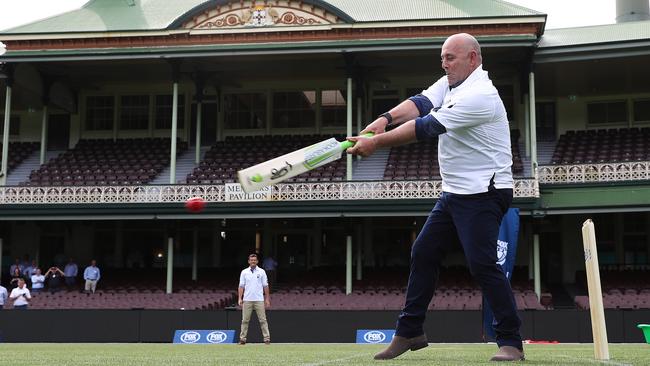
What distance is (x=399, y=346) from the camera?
6.74 meters

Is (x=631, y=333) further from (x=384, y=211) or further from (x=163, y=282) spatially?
(x=163, y=282)

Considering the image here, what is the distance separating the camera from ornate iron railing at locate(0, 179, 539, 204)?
27.2 m

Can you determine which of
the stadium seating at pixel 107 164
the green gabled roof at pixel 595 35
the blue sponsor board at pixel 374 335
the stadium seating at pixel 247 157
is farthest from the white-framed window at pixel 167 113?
the blue sponsor board at pixel 374 335

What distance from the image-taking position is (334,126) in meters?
34.1

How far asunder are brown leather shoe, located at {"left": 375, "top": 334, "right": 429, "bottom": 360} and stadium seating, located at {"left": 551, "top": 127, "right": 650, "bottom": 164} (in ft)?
74.1

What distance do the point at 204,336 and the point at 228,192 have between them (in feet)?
21.0

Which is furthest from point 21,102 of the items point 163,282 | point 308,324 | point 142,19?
point 308,324

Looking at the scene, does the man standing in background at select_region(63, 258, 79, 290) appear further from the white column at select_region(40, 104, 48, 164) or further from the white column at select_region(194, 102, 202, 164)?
the white column at select_region(194, 102, 202, 164)

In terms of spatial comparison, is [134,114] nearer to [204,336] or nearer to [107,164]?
[107,164]

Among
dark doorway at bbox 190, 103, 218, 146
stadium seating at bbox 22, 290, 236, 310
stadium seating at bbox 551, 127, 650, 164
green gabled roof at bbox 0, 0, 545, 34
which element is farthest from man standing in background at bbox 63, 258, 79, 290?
stadium seating at bbox 551, 127, 650, 164

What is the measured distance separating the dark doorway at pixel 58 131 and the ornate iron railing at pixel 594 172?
1923cm

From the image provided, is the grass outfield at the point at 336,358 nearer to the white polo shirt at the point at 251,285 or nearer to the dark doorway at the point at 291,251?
the white polo shirt at the point at 251,285

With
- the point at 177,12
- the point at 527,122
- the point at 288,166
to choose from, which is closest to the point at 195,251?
the point at 177,12

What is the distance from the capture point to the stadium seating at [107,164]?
30.6 meters
